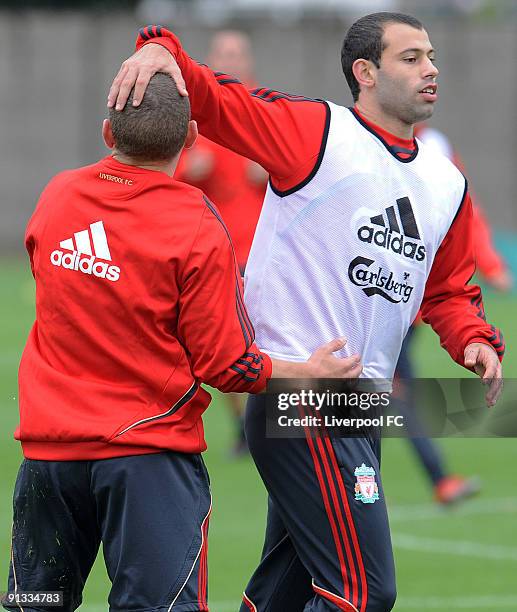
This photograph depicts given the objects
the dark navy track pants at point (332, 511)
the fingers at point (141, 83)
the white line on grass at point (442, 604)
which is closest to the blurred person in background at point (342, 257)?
the dark navy track pants at point (332, 511)

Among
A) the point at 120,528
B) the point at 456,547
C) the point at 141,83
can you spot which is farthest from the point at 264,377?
the point at 456,547

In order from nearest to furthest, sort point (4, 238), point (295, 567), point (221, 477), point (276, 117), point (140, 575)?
point (140, 575) < point (276, 117) < point (295, 567) < point (221, 477) < point (4, 238)

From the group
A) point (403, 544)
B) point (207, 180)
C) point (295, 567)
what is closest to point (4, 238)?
point (207, 180)

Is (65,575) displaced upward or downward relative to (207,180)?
upward

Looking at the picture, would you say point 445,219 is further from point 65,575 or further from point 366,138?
point 65,575

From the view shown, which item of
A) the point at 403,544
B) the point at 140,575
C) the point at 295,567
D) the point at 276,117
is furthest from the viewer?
the point at 403,544

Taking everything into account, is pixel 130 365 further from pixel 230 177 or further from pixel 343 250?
pixel 230 177

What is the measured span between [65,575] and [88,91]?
25.3m

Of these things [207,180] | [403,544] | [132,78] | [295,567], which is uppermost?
[132,78]

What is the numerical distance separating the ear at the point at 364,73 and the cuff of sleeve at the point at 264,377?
129 cm

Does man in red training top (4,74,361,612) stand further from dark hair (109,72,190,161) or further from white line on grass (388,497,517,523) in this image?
white line on grass (388,497,517,523)

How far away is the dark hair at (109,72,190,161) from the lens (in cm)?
427

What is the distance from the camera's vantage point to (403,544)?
7949 mm

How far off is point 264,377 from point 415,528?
4202mm
